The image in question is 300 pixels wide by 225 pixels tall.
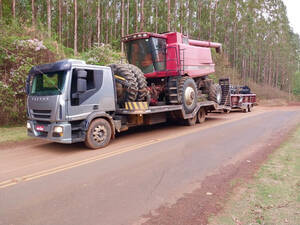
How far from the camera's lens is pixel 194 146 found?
7336 millimetres

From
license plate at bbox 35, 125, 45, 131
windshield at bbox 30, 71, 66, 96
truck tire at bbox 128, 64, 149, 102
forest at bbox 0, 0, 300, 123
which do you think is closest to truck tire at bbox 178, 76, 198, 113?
truck tire at bbox 128, 64, 149, 102

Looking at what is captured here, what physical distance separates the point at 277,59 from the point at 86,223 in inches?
2112

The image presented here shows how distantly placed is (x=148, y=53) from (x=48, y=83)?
480 cm

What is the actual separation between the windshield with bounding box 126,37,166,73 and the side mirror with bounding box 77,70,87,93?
4.29 metres

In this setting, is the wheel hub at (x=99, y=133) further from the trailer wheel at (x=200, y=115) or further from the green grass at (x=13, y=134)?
the trailer wheel at (x=200, y=115)

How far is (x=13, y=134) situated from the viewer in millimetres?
8719

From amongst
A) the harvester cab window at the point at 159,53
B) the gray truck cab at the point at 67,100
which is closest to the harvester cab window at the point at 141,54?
the harvester cab window at the point at 159,53

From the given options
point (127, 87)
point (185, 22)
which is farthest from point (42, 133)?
point (185, 22)

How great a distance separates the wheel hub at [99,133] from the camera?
713cm

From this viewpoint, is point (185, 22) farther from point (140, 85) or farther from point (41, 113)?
point (41, 113)

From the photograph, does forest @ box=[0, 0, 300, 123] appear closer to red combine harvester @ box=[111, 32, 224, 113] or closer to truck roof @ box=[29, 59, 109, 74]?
red combine harvester @ box=[111, 32, 224, 113]

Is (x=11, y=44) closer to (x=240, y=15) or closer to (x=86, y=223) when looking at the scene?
(x=86, y=223)

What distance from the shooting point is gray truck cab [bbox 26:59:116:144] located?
21.4 ft

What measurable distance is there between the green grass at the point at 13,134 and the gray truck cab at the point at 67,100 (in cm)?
129
